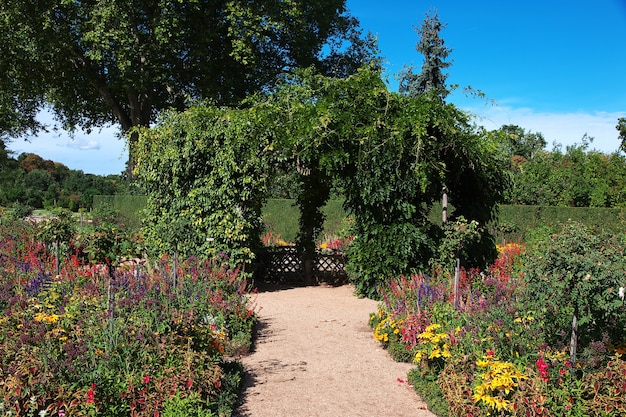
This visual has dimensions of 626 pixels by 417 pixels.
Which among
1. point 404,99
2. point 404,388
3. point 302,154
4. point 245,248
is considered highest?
point 404,99

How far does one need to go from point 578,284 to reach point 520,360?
2.48 ft

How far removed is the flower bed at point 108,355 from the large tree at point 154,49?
37.6 ft

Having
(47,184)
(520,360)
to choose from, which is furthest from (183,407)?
(47,184)

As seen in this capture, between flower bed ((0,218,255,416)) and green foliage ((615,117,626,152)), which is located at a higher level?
green foliage ((615,117,626,152))

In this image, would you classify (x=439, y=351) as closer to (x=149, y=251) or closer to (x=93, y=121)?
(x=149, y=251)

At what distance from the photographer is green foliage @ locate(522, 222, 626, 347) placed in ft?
12.9

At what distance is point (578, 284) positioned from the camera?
3959 millimetres

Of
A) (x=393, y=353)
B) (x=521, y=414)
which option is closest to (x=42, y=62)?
(x=393, y=353)

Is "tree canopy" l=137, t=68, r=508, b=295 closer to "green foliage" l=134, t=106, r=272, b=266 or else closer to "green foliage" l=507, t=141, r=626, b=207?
"green foliage" l=134, t=106, r=272, b=266

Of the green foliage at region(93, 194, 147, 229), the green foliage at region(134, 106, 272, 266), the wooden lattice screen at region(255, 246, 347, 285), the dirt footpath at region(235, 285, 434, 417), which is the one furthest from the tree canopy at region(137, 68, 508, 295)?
the green foliage at region(93, 194, 147, 229)

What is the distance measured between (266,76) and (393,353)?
47.2ft

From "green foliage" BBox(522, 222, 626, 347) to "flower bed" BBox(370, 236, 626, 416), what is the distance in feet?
0.05

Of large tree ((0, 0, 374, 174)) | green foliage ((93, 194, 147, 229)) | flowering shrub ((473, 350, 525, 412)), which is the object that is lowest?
flowering shrub ((473, 350, 525, 412))

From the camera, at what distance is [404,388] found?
5250 millimetres
